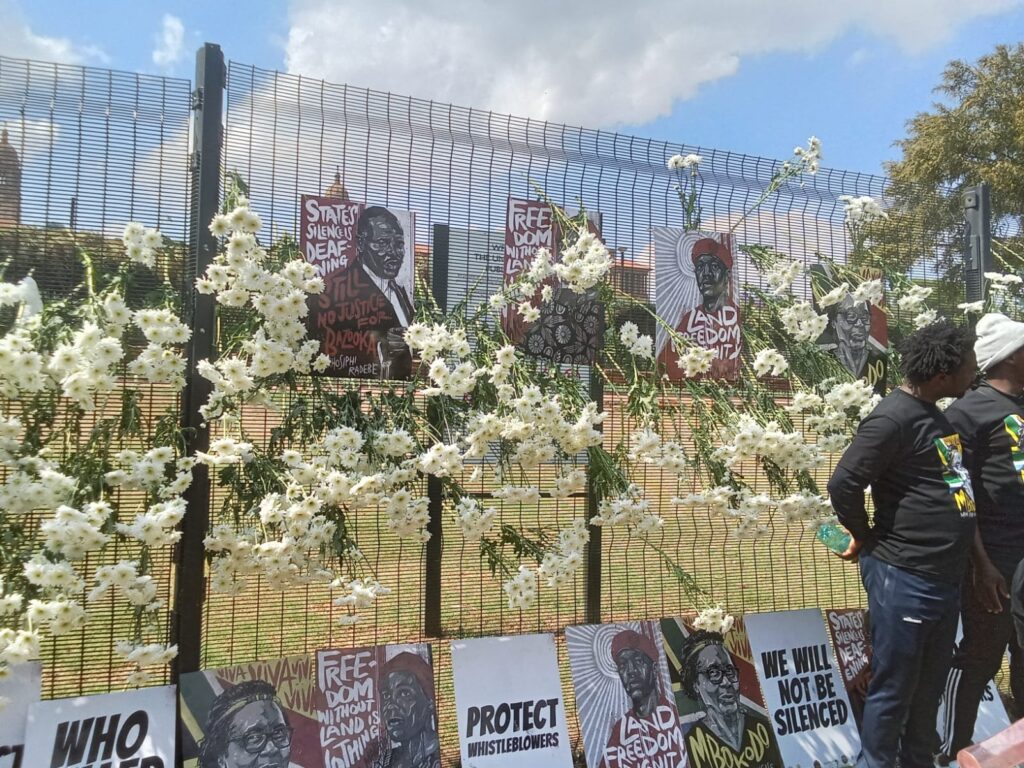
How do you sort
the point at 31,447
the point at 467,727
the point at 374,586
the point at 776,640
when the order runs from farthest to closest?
the point at 776,640 → the point at 467,727 → the point at 374,586 → the point at 31,447

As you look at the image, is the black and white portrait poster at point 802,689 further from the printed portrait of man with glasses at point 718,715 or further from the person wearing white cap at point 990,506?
the person wearing white cap at point 990,506

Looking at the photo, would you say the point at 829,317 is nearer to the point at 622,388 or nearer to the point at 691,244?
the point at 691,244

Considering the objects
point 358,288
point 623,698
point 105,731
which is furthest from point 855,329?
point 105,731

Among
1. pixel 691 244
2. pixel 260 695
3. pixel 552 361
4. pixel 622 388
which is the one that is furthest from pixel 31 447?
pixel 691 244

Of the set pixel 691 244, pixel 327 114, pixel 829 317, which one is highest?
pixel 327 114

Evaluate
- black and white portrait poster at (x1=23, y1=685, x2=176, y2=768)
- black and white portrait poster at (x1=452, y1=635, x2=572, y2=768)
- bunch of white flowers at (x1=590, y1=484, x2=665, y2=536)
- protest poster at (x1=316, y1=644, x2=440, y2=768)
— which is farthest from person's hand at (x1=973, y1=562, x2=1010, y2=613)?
black and white portrait poster at (x1=23, y1=685, x2=176, y2=768)

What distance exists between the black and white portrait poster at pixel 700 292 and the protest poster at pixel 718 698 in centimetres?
119

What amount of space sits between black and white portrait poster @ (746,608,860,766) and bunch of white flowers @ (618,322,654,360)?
4.06 ft

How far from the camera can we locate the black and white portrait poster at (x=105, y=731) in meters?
2.44

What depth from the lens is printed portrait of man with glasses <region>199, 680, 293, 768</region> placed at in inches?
104

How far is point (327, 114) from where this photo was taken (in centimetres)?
333

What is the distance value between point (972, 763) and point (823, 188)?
328cm

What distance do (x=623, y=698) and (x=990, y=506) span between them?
5.34 ft

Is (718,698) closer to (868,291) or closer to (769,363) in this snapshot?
(769,363)
